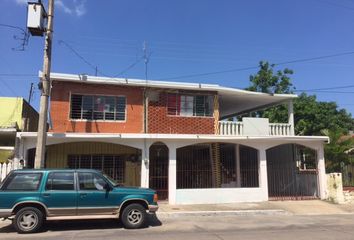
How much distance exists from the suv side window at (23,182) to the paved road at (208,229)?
1278 mm

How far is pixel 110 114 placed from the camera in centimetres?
1894

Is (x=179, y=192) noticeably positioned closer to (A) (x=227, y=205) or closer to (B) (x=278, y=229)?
(A) (x=227, y=205)

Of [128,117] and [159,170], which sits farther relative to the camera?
[159,170]

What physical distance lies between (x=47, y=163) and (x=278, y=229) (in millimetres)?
12882

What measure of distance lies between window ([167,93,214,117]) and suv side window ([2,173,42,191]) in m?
9.72

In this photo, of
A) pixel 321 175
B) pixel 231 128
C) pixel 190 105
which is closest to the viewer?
pixel 321 175

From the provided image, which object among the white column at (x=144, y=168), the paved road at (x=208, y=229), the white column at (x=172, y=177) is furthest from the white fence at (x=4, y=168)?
the white column at (x=172, y=177)

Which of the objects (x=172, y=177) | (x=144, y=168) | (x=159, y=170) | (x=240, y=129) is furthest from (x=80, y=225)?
(x=240, y=129)

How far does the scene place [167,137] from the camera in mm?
17406

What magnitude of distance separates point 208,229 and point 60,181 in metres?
4.69

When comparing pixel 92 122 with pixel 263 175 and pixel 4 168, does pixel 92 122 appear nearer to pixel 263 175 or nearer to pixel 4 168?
pixel 4 168

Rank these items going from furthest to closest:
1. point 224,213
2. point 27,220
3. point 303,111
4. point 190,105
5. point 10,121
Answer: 1. point 303,111
2. point 190,105
3. point 10,121
4. point 224,213
5. point 27,220

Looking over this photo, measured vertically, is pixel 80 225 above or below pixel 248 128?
below

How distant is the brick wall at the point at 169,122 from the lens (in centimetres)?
1927
